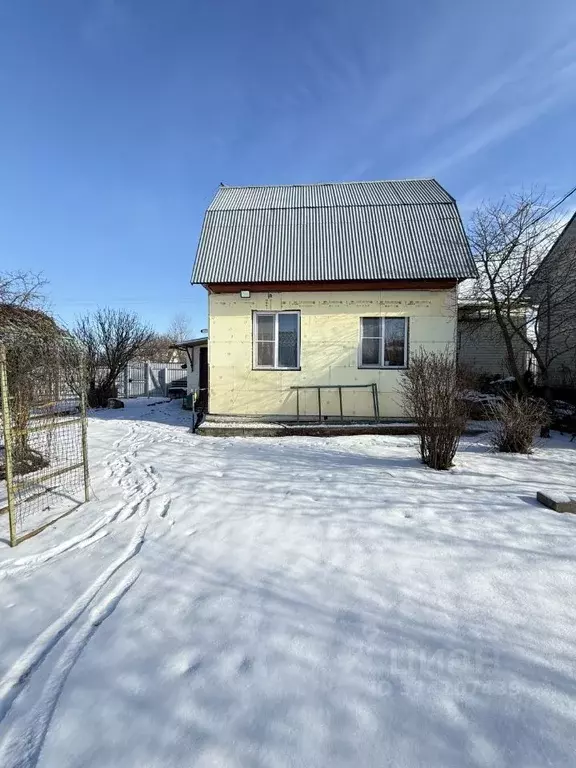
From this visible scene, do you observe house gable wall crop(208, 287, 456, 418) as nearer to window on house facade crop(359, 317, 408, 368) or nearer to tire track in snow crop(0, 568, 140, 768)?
window on house facade crop(359, 317, 408, 368)

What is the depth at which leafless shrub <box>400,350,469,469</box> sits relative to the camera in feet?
19.5

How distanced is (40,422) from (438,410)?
18.9 feet

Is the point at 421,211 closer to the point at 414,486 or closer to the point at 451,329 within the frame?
the point at 451,329

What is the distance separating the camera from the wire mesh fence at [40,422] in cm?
466

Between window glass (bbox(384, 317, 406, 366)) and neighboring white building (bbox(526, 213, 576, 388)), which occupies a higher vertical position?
neighboring white building (bbox(526, 213, 576, 388))

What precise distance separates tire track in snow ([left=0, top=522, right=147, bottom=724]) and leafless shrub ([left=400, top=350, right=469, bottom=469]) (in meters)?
4.54

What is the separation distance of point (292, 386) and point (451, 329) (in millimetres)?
4371

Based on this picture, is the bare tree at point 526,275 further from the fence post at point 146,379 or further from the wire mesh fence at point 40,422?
the fence post at point 146,379

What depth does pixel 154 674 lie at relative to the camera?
6.88ft

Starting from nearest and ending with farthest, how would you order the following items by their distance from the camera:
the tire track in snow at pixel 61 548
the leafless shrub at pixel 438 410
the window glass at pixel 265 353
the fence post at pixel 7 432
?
the tire track in snow at pixel 61 548
the fence post at pixel 7 432
the leafless shrub at pixel 438 410
the window glass at pixel 265 353

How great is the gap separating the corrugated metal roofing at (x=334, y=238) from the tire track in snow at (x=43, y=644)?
8.31m

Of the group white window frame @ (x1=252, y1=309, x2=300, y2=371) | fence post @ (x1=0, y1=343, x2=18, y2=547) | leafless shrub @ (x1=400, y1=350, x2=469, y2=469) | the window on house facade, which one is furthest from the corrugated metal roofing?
fence post @ (x1=0, y1=343, x2=18, y2=547)

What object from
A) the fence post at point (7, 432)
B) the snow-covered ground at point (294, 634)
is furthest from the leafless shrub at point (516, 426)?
the fence post at point (7, 432)

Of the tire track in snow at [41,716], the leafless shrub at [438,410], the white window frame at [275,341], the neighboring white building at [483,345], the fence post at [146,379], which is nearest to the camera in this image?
the tire track in snow at [41,716]
